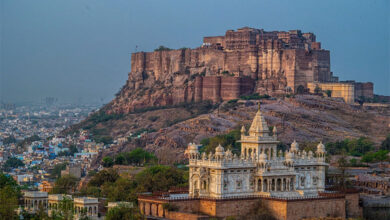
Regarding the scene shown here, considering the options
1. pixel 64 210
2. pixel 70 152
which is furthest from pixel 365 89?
pixel 64 210

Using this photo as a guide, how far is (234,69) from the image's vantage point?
136375 millimetres

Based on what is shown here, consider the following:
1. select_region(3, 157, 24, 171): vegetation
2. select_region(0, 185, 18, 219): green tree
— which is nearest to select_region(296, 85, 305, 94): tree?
select_region(3, 157, 24, 171): vegetation

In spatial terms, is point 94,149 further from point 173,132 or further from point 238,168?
point 238,168

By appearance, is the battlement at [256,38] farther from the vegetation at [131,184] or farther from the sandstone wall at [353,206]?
the sandstone wall at [353,206]

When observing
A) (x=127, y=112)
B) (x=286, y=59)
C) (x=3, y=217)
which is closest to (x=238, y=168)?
(x=3, y=217)

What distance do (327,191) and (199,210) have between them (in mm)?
11283

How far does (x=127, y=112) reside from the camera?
150375 millimetres

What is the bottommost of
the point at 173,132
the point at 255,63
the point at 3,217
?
the point at 3,217

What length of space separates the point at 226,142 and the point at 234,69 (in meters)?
33.0

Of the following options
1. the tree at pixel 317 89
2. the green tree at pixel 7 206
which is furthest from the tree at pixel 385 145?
the green tree at pixel 7 206

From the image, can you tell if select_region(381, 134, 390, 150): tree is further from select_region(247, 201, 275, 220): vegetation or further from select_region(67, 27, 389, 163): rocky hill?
select_region(247, 201, 275, 220): vegetation

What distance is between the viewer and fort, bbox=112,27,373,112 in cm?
13038

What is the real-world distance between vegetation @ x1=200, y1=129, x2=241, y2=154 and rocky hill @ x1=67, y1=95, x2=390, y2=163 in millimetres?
4615

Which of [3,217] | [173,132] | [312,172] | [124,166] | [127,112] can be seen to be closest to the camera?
[3,217]
